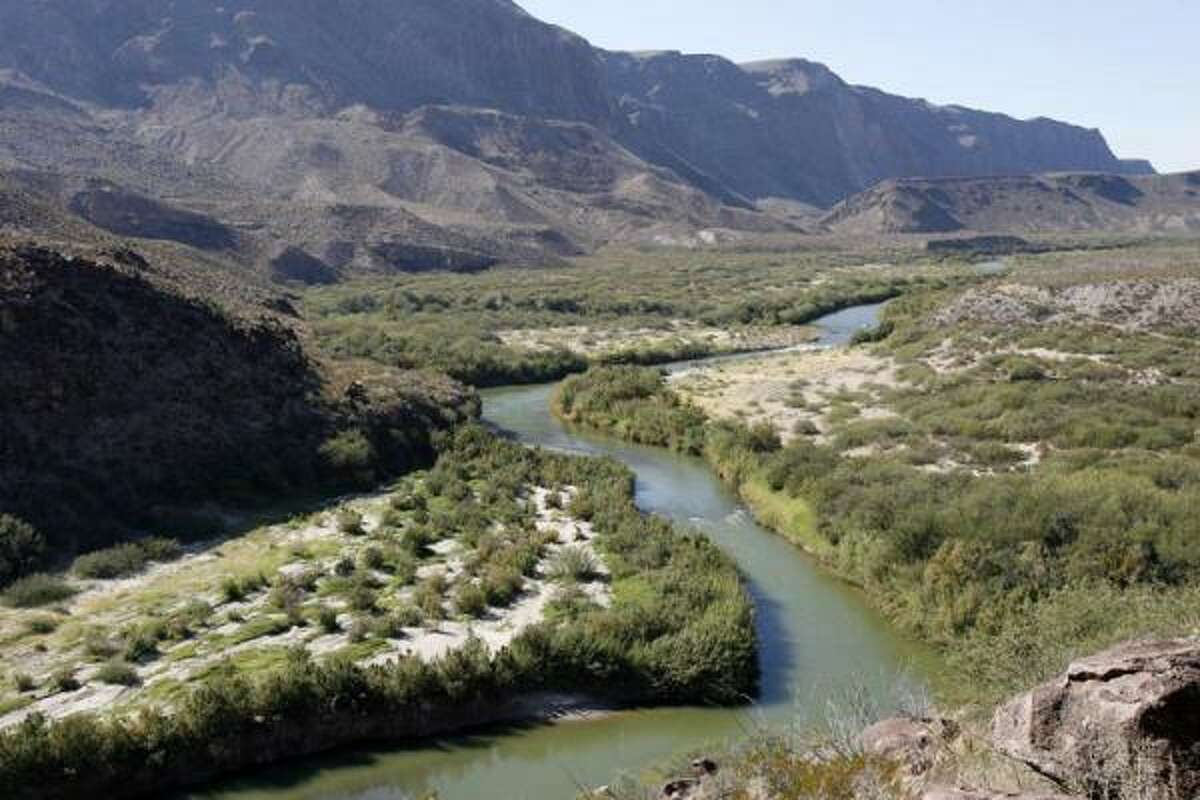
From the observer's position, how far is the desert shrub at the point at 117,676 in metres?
20.2

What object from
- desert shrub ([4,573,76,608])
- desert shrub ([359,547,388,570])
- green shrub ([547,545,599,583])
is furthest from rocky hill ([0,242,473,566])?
green shrub ([547,545,599,583])

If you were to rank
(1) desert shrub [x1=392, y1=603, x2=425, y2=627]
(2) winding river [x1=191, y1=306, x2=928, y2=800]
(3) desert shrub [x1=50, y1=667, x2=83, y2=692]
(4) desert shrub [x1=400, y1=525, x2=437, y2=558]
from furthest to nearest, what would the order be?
1. (4) desert shrub [x1=400, y1=525, x2=437, y2=558]
2. (1) desert shrub [x1=392, y1=603, x2=425, y2=627]
3. (3) desert shrub [x1=50, y1=667, x2=83, y2=692]
4. (2) winding river [x1=191, y1=306, x2=928, y2=800]

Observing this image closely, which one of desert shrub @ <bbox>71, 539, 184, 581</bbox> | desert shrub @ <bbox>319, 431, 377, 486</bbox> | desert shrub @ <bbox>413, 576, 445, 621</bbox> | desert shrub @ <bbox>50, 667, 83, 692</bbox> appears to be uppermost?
desert shrub @ <bbox>319, 431, 377, 486</bbox>

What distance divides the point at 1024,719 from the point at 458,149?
185938mm

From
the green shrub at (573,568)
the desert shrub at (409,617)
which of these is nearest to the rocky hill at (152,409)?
the desert shrub at (409,617)

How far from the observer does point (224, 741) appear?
1828 centimetres

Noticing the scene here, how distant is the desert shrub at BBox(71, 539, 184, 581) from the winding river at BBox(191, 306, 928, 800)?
1069 cm

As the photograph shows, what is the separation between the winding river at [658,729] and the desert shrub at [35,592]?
9.39 meters

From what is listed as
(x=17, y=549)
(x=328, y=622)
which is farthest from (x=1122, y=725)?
(x=17, y=549)

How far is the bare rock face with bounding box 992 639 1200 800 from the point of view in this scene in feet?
29.9

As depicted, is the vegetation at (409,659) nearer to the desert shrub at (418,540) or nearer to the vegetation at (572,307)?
the desert shrub at (418,540)

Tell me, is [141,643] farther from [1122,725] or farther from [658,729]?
[1122,725]

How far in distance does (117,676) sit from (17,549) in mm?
8189

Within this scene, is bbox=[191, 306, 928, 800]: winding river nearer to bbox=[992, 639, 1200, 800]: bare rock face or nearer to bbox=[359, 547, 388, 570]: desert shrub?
bbox=[992, 639, 1200, 800]: bare rock face
